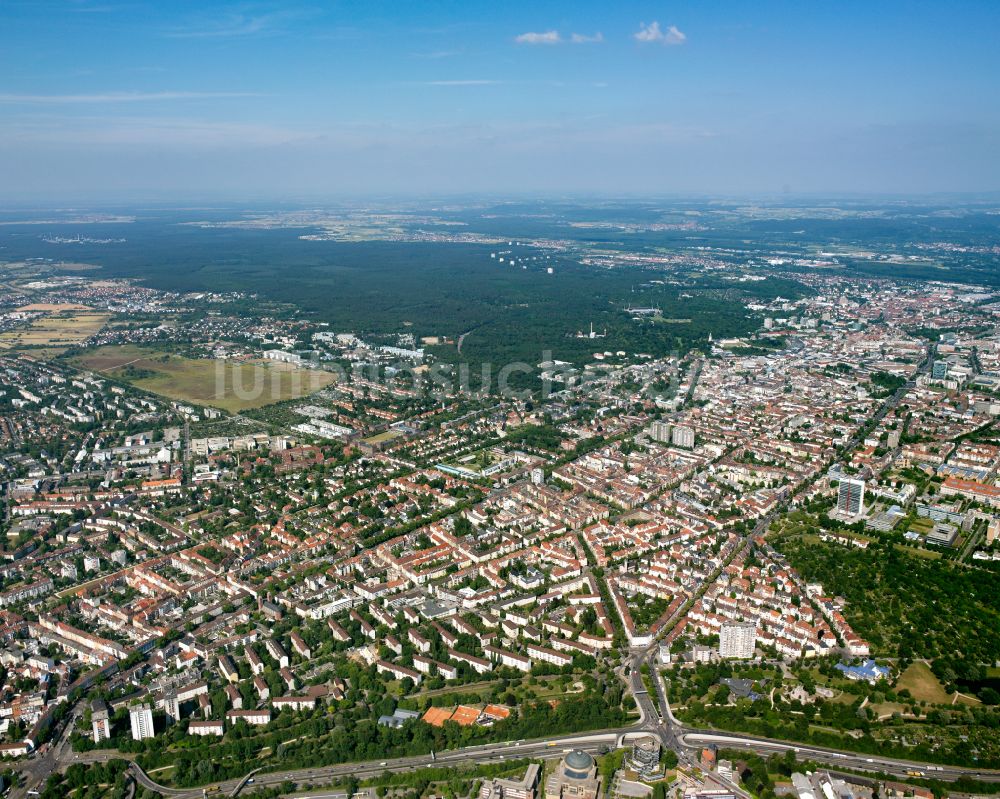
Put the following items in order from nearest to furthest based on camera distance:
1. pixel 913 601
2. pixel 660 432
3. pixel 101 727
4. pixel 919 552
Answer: pixel 101 727
pixel 913 601
pixel 919 552
pixel 660 432

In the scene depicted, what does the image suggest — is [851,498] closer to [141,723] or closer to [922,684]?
[922,684]

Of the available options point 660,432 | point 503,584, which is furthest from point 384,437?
point 503,584

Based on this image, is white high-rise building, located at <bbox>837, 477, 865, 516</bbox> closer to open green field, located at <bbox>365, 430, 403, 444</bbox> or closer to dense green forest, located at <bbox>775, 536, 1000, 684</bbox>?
dense green forest, located at <bbox>775, 536, 1000, 684</bbox>

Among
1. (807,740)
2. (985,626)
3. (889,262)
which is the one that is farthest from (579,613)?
(889,262)

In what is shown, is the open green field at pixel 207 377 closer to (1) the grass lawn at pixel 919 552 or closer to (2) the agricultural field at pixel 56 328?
(2) the agricultural field at pixel 56 328

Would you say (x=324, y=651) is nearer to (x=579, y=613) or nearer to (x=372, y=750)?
(x=372, y=750)

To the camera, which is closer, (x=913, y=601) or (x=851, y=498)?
(x=913, y=601)
